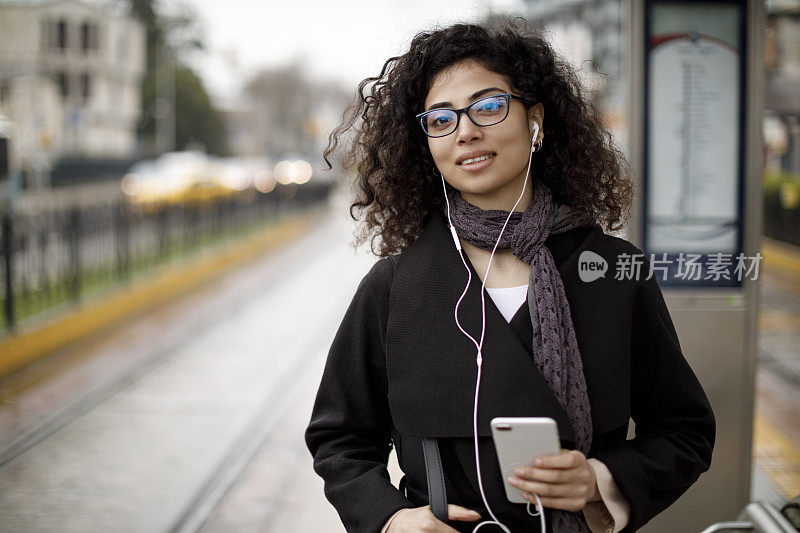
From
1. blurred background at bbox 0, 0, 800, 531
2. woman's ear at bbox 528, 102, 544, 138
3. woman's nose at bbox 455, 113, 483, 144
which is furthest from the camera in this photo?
blurred background at bbox 0, 0, 800, 531

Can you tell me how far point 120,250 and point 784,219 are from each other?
10114 millimetres

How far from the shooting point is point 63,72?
17.3 meters

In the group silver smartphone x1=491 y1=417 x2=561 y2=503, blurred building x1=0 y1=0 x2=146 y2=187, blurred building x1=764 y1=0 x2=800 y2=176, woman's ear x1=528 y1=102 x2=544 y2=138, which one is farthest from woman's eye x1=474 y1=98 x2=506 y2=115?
blurred building x1=0 y1=0 x2=146 y2=187

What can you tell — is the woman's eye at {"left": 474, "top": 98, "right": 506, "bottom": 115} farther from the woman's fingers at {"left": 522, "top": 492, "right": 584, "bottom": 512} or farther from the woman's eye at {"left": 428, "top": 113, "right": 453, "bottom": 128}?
the woman's fingers at {"left": 522, "top": 492, "right": 584, "bottom": 512}

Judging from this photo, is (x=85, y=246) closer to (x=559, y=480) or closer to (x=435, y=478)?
(x=435, y=478)

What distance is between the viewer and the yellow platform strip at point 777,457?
4629 mm

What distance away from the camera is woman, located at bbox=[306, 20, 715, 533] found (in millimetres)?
1532

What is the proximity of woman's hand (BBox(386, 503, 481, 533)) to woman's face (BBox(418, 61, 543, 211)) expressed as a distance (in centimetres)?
58

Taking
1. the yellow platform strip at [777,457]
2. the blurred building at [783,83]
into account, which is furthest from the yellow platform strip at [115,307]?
the blurred building at [783,83]

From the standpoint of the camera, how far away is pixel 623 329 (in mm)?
1595

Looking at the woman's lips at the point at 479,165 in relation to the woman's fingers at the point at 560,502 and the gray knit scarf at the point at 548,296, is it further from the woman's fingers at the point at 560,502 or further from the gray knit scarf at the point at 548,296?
the woman's fingers at the point at 560,502

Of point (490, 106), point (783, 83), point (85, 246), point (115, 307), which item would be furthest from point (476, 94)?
point (85, 246)

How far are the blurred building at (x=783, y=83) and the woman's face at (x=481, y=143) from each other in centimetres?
215

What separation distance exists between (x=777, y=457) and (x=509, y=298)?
4.17 meters
